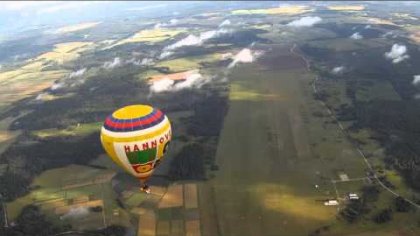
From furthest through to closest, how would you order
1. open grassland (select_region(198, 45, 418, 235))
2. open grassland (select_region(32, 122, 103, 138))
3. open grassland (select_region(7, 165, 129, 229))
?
open grassland (select_region(32, 122, 103, 138)), open grassland (select_region(7, 165, 129, 229)), open grassland (select_region(198, 45, 418, 235))

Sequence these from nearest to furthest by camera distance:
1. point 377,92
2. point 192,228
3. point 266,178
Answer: point 192,228 < point 266,178 < point 377,92

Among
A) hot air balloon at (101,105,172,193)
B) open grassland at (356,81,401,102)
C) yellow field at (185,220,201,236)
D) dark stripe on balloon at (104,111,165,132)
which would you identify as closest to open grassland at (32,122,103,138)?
yellow field at (185,220,201,236)

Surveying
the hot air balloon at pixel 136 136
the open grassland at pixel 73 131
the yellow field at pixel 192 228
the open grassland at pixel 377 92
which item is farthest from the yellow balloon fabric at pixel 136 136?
the open grassland at pixel 377 92

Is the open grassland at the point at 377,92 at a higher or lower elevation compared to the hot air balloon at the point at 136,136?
lower

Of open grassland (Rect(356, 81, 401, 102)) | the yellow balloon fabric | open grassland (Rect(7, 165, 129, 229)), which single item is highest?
the yellow balloon fabric

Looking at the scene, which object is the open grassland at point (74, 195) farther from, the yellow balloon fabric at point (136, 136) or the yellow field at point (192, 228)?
the yellow balloon fabric at point (136, 136)

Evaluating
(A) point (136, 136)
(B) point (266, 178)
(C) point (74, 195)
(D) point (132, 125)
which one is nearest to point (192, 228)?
(B) point (266, 178)

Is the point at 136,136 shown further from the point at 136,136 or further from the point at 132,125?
the point at 132,125

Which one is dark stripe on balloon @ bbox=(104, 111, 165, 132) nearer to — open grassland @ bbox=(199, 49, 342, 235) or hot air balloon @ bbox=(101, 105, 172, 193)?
hot air balloon @ bbox=(101, 105, 172, 193)
